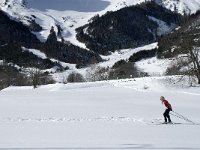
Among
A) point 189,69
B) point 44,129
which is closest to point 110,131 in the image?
point 44,129

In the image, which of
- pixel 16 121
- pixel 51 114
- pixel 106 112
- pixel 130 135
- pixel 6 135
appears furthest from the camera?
pixel 106 112

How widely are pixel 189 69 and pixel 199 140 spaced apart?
39256 mm

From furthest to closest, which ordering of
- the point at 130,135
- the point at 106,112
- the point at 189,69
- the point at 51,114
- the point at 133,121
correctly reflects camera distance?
the point at 189,69, the point at 106,112, the point at 51,114, the point at 133,121, the point at 130,135

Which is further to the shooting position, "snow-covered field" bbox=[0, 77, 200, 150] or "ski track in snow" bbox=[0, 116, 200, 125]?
Result: "ski track in snow" bbox=[0, 116, 200, 125]

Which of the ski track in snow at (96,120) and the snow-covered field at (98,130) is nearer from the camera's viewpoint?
→ the snow-covered field at (98,130)

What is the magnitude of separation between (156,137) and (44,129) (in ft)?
19.4

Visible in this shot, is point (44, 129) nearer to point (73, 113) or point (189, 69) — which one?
point (73, 113)

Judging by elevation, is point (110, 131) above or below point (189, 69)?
below

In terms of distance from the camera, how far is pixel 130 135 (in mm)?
21516

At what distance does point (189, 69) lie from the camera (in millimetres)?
58906

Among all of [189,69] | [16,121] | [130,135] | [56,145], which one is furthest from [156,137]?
[189,69]

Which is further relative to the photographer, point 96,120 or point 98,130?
point 96,120

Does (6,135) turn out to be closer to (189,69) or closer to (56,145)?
(56,145)

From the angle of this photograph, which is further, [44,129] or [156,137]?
[44,129]
